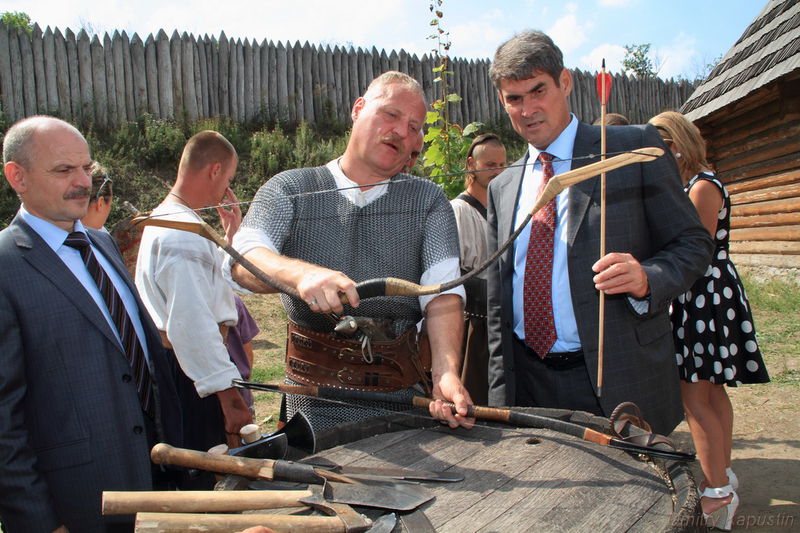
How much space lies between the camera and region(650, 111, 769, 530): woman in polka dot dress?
358 cm

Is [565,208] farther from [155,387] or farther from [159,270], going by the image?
[159,270]

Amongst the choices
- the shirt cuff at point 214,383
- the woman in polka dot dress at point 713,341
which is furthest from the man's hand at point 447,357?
the woman in polka dot dress at point 713,341

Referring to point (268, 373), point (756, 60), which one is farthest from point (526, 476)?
point (756, 60)

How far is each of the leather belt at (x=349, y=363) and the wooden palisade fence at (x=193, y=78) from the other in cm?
1087

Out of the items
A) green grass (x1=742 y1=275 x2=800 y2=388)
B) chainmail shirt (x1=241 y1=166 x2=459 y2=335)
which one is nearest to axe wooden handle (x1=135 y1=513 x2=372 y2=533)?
chainmail shirt (x1=241 y1=166 x2=459 y2=335)


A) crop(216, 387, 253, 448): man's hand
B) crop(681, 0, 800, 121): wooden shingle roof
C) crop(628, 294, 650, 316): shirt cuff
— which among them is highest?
crop(681, 0, 800, 121): wooden shingle roof

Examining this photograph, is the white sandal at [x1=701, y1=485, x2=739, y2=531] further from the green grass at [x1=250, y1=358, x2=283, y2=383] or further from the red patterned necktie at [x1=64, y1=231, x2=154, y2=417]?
the green grass at [x1=250, y1=358, x2=283, y2=383]

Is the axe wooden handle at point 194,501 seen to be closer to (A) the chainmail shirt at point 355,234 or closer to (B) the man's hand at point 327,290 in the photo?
(B) the man's hand at point 327,290

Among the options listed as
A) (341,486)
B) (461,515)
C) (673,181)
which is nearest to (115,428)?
(341,486)

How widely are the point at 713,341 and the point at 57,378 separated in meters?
3.31

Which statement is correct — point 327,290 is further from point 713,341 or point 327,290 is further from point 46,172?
point 713,341

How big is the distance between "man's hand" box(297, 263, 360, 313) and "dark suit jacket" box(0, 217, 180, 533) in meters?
0.85

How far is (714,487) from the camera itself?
3.63m

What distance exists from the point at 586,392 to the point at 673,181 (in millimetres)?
870
